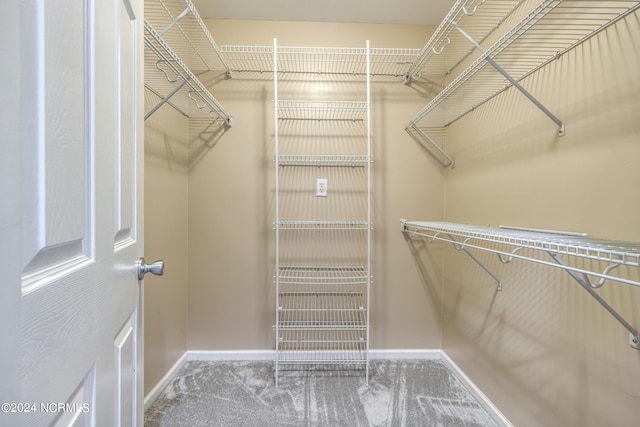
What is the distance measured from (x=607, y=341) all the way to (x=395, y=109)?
1.63 m

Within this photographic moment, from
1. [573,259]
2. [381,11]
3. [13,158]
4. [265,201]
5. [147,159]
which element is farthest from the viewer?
[265,201]

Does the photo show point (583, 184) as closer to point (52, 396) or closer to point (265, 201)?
point (52, 396)

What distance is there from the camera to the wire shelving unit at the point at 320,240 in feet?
6.11

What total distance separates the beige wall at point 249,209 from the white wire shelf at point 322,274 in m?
0.12

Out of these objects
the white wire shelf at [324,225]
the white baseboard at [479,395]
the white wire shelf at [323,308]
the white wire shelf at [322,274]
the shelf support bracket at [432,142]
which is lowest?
the white baseboard at [479,395]

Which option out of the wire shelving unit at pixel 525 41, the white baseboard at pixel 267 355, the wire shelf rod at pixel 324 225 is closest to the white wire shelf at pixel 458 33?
the wire shelving unit at pixel 525 41

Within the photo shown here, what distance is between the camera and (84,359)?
1.55 feet

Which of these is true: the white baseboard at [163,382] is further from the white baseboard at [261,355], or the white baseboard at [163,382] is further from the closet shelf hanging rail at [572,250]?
the closet shelf hanging rail at [572,250]

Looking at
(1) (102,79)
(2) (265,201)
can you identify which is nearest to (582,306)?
(1) (102,79)

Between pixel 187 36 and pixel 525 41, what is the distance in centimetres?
184

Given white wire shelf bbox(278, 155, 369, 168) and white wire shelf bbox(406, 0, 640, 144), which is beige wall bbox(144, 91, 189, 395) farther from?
white wire shelf bbox(406, 0, 640, 144)

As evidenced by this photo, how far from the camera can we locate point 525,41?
116 centimetres

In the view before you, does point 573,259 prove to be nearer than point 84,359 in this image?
No

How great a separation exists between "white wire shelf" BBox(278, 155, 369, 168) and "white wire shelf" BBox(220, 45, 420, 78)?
0.58m
